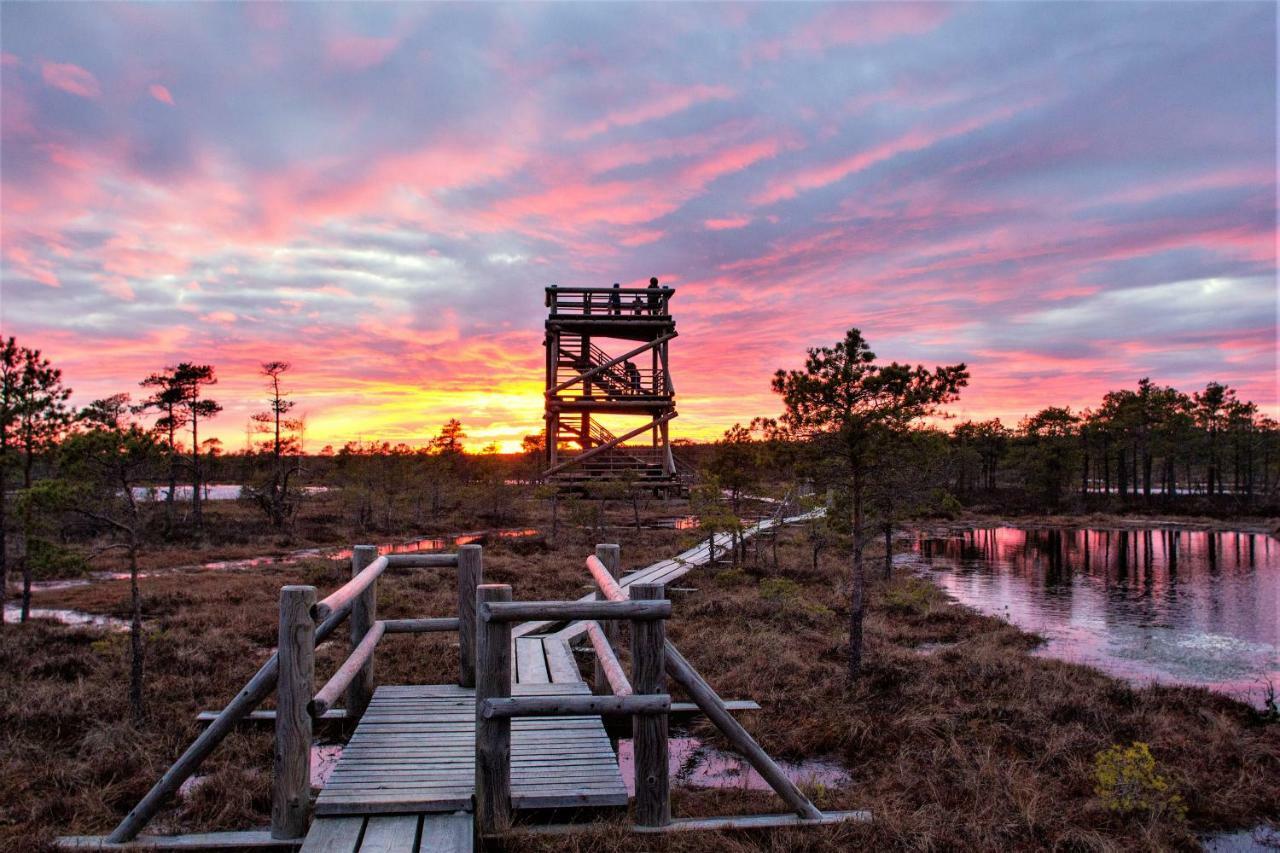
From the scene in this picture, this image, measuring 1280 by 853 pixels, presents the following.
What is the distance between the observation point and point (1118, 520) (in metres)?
48.3

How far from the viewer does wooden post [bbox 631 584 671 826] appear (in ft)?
17.2

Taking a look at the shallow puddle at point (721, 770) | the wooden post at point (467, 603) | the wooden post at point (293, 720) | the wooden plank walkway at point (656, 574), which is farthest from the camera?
the wooden plank walkway at point (656, 574)

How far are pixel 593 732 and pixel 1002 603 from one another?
18.1 metres

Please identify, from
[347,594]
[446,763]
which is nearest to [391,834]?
[446,763]

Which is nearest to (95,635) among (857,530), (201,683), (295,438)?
(201,683)

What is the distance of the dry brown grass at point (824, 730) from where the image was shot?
588 centimetres

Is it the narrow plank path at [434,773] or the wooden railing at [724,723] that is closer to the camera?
the narrow plank path at [434,773]

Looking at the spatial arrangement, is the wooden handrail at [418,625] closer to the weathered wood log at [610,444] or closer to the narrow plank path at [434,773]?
the narrow plank path at [434,773]

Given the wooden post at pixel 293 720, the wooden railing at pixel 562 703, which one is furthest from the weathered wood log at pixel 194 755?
the wooden railing at pixel 562 703

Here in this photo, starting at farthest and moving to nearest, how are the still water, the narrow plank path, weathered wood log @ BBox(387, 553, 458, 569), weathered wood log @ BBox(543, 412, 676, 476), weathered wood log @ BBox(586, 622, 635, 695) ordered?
weathered wood log @ BBox(543, 412, 676, 476) → the still water → weathered wood log @ BBox(387, 553, 458, 569) → weathered wood log @ BBox(586, 622, 635, 695) → the narrow plank path

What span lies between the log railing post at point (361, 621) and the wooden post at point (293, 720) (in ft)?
7.73

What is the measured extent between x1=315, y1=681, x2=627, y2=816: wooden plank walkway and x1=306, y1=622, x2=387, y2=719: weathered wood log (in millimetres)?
602

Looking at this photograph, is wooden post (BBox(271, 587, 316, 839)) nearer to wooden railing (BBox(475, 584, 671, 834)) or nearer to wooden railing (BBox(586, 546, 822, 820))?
wooden railing (BBox(475, 584, 671, 834))

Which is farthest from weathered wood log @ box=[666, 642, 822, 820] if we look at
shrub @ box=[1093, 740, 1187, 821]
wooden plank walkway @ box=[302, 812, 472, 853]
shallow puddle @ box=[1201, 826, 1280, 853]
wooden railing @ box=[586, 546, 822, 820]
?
shallow puddle @ box=[1201, 826, 1280, 853]
